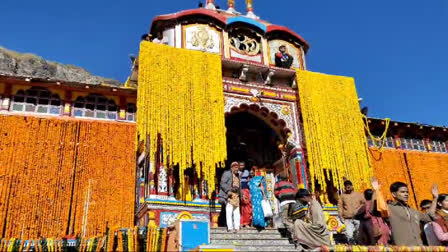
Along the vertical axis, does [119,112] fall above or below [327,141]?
above

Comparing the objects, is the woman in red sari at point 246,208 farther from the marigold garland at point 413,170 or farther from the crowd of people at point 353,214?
the marigold garland at point 413,170

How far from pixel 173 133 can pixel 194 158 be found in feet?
2.75

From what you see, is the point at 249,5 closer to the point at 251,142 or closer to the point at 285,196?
the point at 251,142

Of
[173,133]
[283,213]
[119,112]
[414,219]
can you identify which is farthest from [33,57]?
[414,219]

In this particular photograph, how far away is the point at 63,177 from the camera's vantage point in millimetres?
10727

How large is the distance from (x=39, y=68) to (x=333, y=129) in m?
35.2

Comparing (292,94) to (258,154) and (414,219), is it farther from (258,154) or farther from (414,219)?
(414,219)

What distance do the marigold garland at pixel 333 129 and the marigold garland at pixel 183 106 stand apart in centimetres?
264

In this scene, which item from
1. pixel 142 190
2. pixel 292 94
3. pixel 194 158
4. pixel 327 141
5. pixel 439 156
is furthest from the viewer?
pixel 439 156

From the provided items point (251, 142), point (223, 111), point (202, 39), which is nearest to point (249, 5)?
point (202, 39)

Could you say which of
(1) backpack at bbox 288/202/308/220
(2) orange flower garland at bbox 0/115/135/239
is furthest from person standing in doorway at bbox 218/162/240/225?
(2) orange flower garland at bbox 0/115/135/239

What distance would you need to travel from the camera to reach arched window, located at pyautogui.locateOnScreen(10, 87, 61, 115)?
11367 millimetres

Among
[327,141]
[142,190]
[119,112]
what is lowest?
[142,190]

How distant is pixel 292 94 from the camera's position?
12.8 meters
